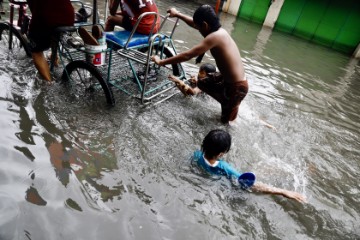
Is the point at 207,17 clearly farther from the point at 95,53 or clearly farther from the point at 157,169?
the point at 157,169

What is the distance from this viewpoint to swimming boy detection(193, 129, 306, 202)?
114 inches

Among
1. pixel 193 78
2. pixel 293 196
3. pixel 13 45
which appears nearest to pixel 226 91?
pixel 193 78

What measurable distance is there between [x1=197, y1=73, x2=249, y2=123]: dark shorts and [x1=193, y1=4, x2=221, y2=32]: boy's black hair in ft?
2.79

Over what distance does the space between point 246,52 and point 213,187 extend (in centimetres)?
665

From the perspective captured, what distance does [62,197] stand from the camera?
2566mm

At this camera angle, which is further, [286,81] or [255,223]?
[286,81]

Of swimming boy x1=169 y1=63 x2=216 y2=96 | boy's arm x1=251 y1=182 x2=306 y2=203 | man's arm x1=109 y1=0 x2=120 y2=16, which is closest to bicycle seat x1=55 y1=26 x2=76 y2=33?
man's arm x1=109 y1=0 x2=120 y2=16

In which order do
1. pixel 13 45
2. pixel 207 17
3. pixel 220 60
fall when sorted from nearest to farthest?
1. pixel 207 17
2. pixel 220 60
3. pixel 13 45

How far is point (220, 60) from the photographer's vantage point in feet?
12.3

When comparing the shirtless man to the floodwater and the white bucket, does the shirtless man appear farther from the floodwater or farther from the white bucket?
the white bucket

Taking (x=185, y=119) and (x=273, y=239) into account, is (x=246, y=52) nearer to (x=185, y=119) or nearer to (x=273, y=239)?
(x=185, y=119)

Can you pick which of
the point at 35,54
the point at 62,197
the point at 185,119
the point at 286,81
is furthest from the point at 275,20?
the point at 62,197

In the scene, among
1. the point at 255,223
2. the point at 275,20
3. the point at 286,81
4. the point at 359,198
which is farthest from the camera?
the point at 275,20

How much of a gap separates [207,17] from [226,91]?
111 cm
